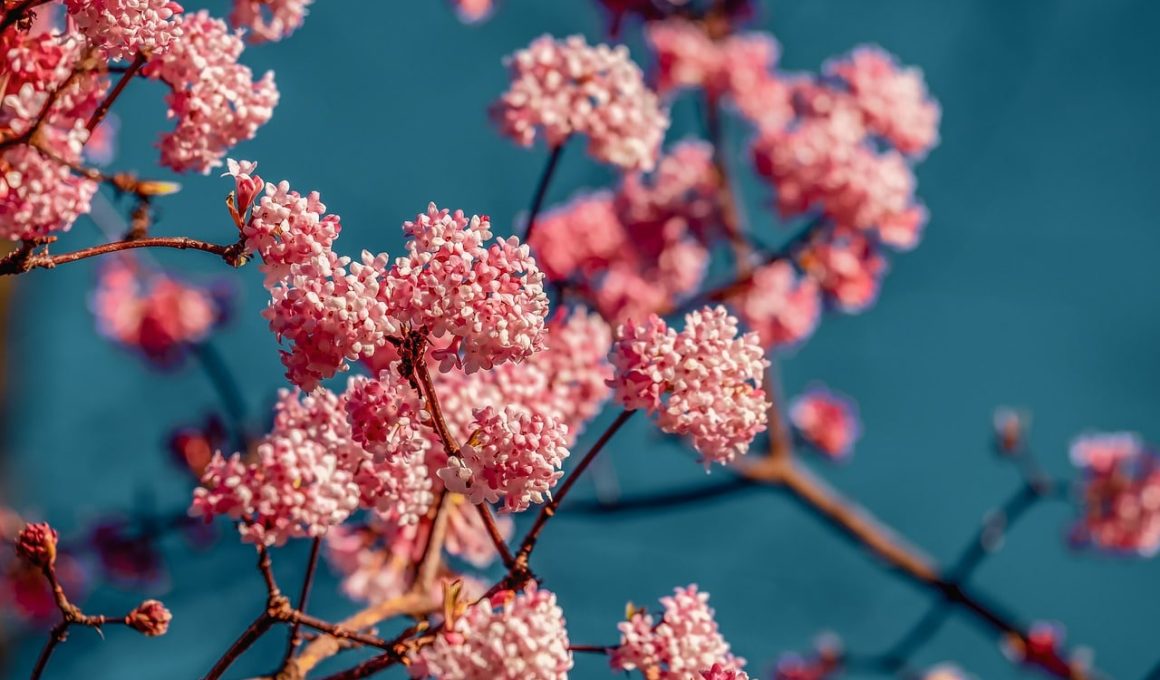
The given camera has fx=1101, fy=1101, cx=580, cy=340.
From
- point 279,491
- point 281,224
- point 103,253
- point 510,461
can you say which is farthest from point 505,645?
point 103,253

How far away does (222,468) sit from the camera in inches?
A: 80.7

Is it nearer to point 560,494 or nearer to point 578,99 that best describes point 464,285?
point 560,494

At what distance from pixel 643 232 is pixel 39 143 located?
4652 millimetres

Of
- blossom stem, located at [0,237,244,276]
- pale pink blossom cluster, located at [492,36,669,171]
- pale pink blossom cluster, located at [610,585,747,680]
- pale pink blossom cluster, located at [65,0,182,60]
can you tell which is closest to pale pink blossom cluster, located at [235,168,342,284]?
blossom stem, located at [0,237,244,276]

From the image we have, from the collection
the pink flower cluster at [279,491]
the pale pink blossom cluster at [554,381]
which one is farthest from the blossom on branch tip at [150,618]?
the pale pink blossom cluster at [554,381]

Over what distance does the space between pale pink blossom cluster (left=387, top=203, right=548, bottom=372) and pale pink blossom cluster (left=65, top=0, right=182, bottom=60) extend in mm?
600

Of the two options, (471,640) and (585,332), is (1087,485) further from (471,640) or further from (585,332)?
(471,640)

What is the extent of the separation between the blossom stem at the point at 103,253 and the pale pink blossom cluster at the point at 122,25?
0.37 meters

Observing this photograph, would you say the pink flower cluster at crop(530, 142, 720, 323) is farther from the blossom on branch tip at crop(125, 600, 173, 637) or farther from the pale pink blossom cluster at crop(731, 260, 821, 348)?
the blossom on branch tip at crop(125, 600, 173, 637)

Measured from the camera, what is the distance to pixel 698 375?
6.97ft

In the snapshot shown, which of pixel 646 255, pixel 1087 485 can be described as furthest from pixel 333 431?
pixel 1087 485

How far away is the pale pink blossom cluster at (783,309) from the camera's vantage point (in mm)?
6664

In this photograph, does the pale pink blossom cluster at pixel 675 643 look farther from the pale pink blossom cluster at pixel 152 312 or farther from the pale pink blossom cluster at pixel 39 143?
the pale pink blossom cluster at pixel 152 312

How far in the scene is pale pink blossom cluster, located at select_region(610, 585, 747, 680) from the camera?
2.07 meters
